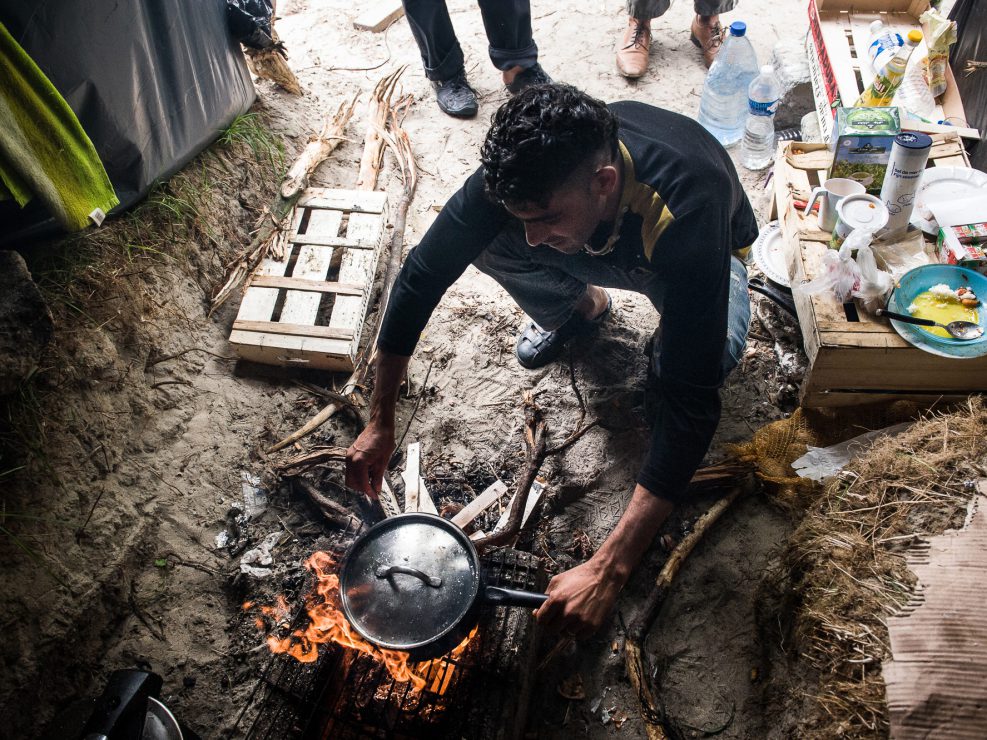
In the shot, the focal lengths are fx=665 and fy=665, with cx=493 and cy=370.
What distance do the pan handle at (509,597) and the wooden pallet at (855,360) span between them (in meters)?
1.74

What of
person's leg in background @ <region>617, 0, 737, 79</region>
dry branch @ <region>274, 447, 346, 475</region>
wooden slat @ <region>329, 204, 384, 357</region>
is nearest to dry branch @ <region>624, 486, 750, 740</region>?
dry branch @ <region>274, 447, 346, 475</region>

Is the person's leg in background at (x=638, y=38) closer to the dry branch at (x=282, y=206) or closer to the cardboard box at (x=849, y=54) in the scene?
the cardboard box at (x=849, y=54)

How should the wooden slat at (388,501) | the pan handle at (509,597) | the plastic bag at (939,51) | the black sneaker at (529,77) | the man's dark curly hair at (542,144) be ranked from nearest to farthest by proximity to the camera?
the pan handle at (509,597), the man's dark curly hair at (542,144), the wooden slat at (388,501), the plastic bag at (939,51), the black sneaker at (529,77)

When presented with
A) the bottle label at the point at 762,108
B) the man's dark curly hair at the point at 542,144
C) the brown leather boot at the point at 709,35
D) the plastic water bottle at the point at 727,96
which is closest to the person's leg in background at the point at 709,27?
the brown leather boot at the point at 709,35

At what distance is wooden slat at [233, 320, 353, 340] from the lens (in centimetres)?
352

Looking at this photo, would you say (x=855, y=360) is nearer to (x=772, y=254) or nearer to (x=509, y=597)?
(x=772, y=254)

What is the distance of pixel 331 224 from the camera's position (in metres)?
4.14

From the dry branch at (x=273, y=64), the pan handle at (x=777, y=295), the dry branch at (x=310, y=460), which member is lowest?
the pan handle at (x=777, y=295)

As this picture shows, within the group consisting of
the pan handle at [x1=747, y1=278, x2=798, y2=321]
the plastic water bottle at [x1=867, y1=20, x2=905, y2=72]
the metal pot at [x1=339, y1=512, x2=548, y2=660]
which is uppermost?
the plastic water bottle at [x1=867, y1=20, x2=905, y2=72]

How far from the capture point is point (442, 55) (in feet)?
16.4

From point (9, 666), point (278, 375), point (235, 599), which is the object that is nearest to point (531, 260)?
point (278, 375)

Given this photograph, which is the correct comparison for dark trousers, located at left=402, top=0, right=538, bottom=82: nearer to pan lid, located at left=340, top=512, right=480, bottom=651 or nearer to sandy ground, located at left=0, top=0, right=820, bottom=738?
sandy ground, located at left=0, top=0, right=820, bottom=738

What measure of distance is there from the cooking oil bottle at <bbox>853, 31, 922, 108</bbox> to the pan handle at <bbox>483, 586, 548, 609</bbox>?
3063 millimetres

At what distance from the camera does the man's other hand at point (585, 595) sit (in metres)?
2.18
